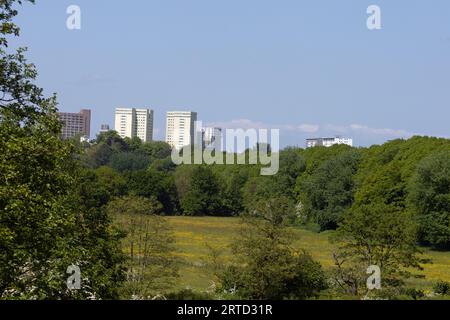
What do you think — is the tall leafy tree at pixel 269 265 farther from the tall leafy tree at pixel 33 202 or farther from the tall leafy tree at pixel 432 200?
the tall leafy tree at pixel 432 200

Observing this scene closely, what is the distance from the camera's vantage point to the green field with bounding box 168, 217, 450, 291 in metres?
44.2

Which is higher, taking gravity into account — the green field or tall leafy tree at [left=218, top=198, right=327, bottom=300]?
tall leafy tree at [left=218, top=198, right=327, bottom=300]

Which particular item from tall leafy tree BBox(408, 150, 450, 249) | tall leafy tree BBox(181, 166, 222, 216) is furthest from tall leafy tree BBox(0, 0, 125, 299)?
tall leafy tree BBox(181, 166, 222, 216)

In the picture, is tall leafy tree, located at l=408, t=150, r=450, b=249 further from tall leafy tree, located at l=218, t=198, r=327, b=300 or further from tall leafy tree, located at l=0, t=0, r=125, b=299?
tall leafy tree, located at l=0, t=0, r=125, b=299

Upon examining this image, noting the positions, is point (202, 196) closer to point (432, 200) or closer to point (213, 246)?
point (432, 200)

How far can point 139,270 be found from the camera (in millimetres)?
33531

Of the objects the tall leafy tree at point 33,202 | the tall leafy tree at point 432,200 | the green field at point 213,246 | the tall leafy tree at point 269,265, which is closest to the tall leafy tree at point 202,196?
the green field at point 213,246

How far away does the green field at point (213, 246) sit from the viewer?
145 feet

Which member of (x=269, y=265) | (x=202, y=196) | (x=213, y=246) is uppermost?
(x=202, y=196)

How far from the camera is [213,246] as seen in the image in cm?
6506

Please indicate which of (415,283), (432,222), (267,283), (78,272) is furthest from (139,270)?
(432,222)

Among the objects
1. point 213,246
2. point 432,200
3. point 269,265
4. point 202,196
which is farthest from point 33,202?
point 202,196

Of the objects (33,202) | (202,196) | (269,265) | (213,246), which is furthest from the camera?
(202,196)
